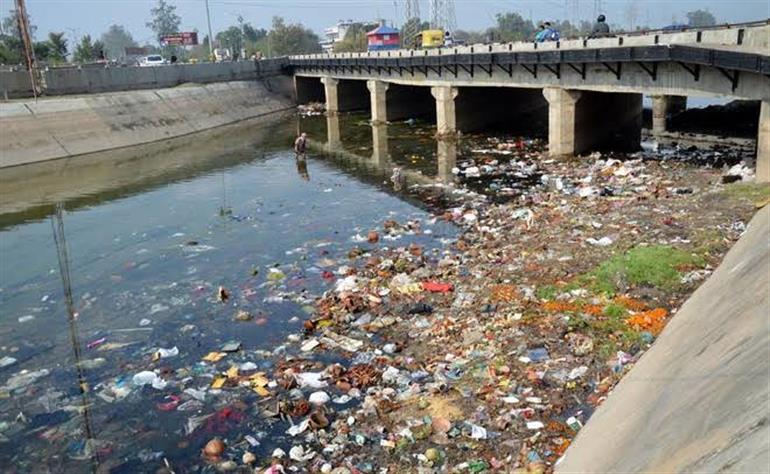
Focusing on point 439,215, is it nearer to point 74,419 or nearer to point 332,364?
point 332,364

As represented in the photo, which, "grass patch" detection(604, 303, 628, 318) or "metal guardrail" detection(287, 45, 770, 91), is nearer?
"grass patch" detection(604, 303, 628, 318)

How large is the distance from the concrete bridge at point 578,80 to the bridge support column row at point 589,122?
0.04m

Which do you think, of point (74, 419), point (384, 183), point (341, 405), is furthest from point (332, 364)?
point (384, 183)

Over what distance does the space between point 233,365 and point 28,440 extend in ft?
8.50

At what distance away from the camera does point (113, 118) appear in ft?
113

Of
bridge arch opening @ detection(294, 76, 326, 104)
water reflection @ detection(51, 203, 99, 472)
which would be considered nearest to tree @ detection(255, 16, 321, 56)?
bridge arch opening @ detection(294, 76, 326, 104)

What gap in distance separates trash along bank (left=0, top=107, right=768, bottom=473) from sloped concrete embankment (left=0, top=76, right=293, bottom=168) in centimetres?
1781

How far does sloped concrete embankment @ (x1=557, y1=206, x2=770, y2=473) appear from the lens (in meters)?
4.16

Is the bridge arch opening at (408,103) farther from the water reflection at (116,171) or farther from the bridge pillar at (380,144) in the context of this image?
the water reflection at (116,171)

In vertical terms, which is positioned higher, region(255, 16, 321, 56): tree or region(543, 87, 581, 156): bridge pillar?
region(255, 16, 321, 56): tree

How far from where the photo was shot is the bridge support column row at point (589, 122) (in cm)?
2308

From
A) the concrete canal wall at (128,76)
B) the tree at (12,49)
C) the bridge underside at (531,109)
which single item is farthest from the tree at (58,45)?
the bridge underside at (531,109)

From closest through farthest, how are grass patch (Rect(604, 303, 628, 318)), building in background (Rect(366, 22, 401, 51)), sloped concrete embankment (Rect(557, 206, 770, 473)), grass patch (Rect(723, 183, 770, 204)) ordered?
sloped concrete embankment (Rect(557, 206, 770, 473)) < grass patch (Rect(604, 303, 628, 318)) < grass patch (Rect(723, 183, 770, 204)) < building in background (Rect(366, 22, 401, 51))

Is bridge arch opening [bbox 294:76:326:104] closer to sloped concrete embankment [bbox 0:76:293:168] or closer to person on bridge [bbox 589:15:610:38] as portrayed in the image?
sloped concrete embankment [bbox 0:76:293:168]
